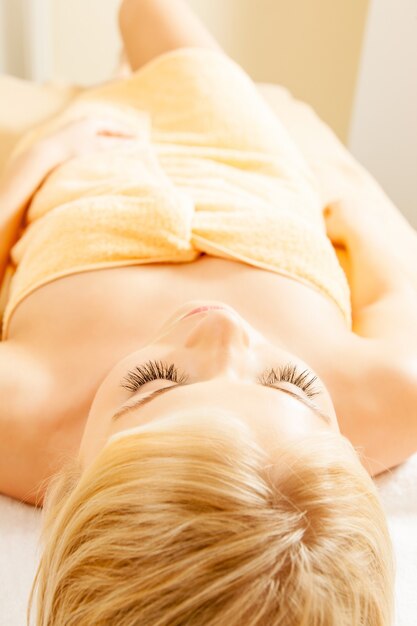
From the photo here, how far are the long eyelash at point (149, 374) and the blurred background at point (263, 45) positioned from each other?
6.19ft

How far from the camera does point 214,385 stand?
77 centimetres

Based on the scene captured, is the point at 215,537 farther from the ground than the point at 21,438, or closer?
farther from the ground

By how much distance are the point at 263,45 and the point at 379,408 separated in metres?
2.37

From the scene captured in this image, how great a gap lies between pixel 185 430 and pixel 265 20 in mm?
2663

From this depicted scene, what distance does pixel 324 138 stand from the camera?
6.50 feet

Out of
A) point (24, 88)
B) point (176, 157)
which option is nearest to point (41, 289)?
point (176, 157)

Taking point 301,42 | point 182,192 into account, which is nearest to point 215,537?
point 182,192

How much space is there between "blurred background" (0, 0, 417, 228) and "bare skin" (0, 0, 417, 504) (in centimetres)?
148

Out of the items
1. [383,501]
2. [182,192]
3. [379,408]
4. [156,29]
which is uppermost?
[156,29]

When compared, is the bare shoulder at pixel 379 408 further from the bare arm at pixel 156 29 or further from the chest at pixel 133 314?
the bare arm at pixel 156 29

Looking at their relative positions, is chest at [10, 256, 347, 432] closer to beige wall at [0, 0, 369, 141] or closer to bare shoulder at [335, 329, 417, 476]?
bare shoulder at [335, 329, 417, 476]

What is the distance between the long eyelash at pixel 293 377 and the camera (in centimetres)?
83

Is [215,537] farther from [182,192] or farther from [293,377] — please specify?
[182,192]

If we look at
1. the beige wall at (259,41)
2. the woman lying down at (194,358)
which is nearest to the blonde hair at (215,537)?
the woman lying down at (194,358)
